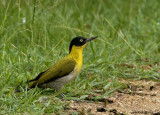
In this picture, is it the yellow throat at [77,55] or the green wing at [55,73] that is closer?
the green wing at [55,73]

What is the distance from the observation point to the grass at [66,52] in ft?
19.3

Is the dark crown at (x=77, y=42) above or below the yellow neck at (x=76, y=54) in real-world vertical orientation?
above

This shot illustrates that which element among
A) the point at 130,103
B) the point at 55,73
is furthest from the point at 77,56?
the point at 130,103

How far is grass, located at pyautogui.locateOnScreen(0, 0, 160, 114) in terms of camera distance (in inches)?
231

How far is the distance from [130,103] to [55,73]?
Answer: 3.69 feet

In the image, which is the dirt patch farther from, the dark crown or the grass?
the dark crown

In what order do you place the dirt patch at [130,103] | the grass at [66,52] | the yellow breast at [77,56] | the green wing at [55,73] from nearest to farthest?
the dirt patch at [130,103], the grass at [66,52], the green wing at [55,73], the yellow breast at [77,56]

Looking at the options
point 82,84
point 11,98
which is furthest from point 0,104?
point 82,84

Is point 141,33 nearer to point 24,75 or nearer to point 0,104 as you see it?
point 24,75

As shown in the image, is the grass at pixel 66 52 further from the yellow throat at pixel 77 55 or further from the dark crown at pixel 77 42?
the dark crown at pixel 77 42

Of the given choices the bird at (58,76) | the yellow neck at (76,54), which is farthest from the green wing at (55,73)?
the yellow neck at (76,54)

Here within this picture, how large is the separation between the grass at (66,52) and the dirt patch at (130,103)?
0.14 meters

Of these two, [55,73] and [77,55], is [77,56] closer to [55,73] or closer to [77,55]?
[77,55]

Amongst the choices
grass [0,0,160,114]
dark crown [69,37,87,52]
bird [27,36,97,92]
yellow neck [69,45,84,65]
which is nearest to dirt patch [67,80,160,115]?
grass [0,0,160,114]
